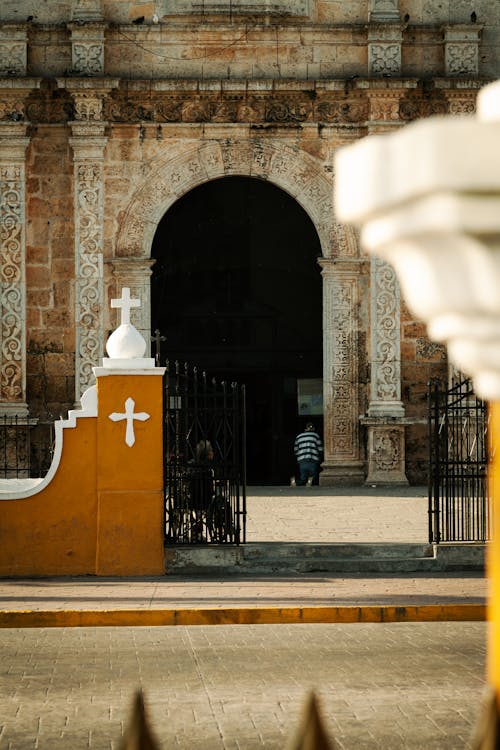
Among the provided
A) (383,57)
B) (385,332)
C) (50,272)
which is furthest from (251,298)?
(383,57)

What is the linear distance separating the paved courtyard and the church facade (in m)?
13.6

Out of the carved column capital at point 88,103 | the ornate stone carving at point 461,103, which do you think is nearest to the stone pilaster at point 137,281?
the carved column capital at point 88,103

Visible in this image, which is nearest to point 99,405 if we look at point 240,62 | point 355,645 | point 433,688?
point 355,645

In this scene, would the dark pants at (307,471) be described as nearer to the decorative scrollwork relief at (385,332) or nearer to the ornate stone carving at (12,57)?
the decorative scrollwork relief at (385,332)

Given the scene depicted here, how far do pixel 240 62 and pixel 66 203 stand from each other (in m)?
3.82

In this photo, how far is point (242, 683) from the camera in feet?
29.6

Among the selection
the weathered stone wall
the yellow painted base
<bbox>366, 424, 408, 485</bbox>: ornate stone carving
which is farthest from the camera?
the weathered stone wall

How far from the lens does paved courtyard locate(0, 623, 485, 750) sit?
25.0 ft

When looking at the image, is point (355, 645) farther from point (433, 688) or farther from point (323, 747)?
point (323, 747)

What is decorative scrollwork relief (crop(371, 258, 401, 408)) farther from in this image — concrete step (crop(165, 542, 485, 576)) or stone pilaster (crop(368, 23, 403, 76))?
concrete step (crop(165, 542, 485, 576))

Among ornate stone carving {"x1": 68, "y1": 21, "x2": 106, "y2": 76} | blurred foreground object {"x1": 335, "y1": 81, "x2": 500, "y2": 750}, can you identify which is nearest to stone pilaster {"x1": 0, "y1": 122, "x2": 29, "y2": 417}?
ornate stone carving {"x1": 68, "y1": 21, "x2": 106, "y2": 76}

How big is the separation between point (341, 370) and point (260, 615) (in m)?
13.5

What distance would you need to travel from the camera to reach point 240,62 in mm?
25375

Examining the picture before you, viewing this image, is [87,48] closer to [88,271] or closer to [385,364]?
[88,271]
